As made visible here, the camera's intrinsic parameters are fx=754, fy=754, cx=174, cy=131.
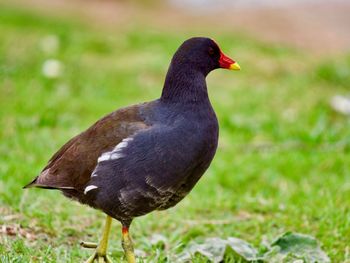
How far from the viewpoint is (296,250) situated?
4.57 m

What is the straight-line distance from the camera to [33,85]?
320 inches

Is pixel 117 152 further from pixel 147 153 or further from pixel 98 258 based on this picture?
pixel 98 258

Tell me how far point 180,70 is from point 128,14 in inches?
346

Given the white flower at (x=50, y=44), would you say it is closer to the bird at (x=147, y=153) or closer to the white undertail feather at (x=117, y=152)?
the bird at (x=147, y=153)

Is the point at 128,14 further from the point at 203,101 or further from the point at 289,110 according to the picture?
the point at 203,101

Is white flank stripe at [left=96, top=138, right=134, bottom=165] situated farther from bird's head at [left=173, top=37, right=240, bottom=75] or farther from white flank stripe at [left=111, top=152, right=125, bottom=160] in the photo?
bird's head at [left=173, top=37, right=240, bottom=75]

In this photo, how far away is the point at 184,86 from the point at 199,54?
0.22 meters

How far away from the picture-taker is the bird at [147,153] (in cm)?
383

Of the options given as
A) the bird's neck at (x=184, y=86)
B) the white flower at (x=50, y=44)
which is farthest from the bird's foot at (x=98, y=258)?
the white flower at (x=50, y=44)

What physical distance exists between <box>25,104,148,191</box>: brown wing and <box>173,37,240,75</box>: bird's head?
1.10 feet

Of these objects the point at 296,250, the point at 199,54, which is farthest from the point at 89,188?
the point at 296,250

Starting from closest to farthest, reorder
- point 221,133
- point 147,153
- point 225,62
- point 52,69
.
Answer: point 147,153, point 225,62, point 221,133, point 52,69

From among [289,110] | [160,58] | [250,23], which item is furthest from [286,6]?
[289,110]

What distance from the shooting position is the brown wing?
399 cm
